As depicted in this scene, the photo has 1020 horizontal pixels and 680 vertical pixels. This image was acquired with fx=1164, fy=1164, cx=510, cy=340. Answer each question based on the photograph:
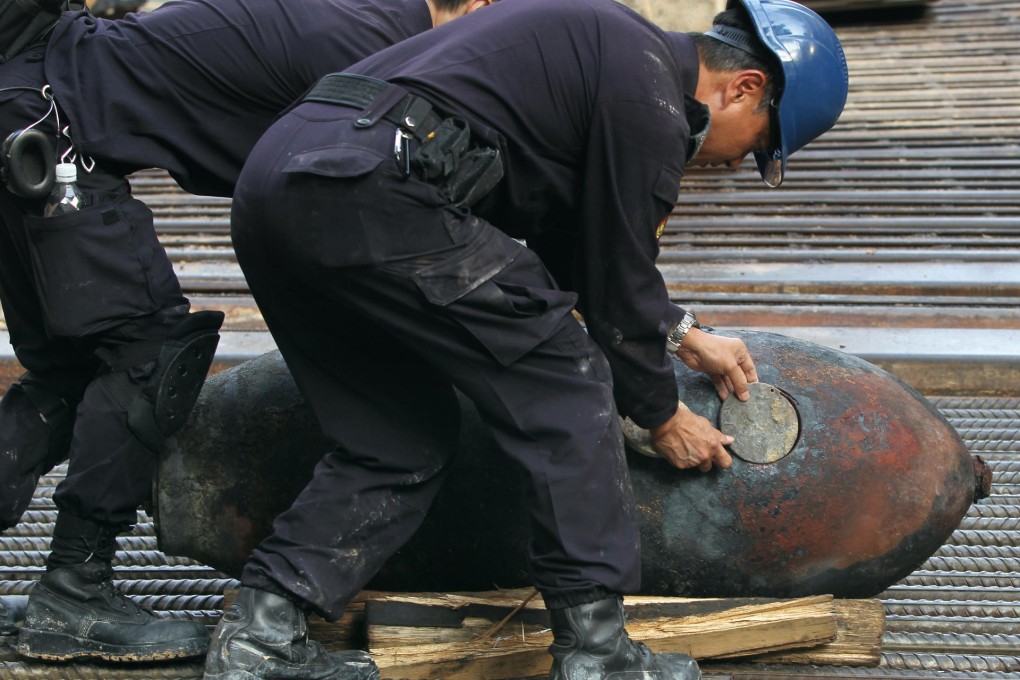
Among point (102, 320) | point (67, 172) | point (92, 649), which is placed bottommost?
point (92, 649)

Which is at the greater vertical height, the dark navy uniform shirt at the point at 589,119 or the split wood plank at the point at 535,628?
the dark navy uniform shirt at the point at 589,119

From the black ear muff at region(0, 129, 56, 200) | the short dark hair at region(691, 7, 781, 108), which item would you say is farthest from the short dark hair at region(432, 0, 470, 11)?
the black ear muff at region(0, 129, 56, 200)

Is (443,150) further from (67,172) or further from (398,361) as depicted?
(67,172)

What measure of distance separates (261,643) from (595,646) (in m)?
0.64

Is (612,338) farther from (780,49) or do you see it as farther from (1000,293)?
(1000,293)

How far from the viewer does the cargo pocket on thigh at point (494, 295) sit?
2.14 metres

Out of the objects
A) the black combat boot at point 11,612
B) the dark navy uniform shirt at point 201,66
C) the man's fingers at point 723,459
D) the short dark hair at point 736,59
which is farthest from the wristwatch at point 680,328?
the black combat boot at point 11,612

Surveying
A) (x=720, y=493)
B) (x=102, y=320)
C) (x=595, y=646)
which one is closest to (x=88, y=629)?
(x=102, y=320)

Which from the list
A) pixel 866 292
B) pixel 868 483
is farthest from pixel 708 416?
pixel 866 292

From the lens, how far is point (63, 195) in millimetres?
2443

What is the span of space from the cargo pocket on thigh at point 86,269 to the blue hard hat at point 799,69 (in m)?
1.42

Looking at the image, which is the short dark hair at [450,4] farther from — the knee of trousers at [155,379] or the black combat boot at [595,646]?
the black combat boot at [595,646]

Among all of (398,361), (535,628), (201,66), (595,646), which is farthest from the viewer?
(201,66)

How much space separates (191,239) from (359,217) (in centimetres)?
360
